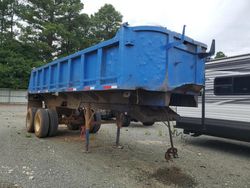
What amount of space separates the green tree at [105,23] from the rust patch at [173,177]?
113 ft

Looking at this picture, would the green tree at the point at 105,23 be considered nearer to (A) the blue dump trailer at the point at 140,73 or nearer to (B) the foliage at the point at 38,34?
(B) the foliage at the point at 38,34

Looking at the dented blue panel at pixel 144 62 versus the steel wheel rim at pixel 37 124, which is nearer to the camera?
the dented blue panel at pixel 144 62

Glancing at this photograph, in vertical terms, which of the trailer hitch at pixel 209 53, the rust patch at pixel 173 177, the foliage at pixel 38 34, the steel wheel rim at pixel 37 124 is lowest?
the rust patch at pixel 173 177

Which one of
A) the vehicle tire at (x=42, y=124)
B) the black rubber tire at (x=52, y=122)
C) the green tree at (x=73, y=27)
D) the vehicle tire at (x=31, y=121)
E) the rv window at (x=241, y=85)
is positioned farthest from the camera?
the green tree at (x=73, y=27)

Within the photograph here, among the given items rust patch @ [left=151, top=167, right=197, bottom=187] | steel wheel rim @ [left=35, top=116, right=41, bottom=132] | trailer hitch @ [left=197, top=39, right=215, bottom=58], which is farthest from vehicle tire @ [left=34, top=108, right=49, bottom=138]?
trailer hitch @ [left=197, top=39, right=215, bottom=58]

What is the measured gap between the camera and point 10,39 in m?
34.9

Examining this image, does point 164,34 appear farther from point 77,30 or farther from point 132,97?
point 77,30

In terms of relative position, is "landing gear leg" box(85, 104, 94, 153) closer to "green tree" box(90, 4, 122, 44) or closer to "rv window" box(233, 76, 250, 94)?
"rv window" box(233, 76, 250, 94)

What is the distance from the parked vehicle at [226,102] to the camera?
7520 mm

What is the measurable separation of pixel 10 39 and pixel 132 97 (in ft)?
108

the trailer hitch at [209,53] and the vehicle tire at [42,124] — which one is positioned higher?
the trailer hitch at [209,53]

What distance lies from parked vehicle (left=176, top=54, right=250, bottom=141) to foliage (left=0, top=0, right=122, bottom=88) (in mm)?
27546

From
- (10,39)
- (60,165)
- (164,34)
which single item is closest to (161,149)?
(60,165)

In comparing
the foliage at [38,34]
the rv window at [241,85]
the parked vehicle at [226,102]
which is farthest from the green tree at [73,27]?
the rv window at [241,85]
